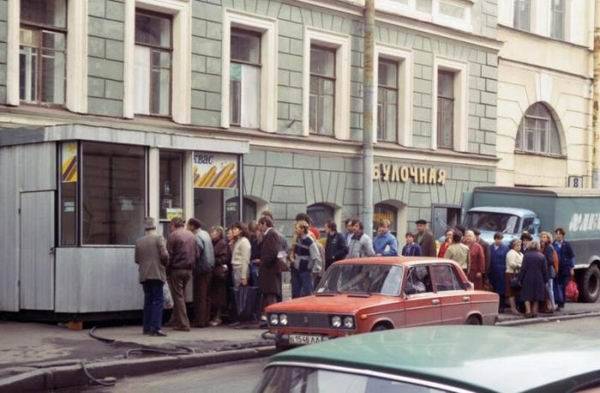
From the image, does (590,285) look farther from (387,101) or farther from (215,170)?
(215,170)

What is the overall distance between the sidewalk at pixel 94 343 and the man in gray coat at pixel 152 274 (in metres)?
0.26

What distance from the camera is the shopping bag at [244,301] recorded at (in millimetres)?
17469

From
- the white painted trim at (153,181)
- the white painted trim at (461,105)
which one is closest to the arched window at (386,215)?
the white painted trim at (461,105)

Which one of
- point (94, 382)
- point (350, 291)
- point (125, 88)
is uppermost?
point (125, 88)

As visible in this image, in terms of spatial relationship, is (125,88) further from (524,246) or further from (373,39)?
(524,246)

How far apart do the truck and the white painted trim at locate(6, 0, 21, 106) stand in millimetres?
10682

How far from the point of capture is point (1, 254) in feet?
55.8

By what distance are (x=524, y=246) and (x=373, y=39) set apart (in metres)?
5.89

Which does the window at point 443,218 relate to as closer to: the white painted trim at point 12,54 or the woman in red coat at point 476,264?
the woman in red coat at point 476,264

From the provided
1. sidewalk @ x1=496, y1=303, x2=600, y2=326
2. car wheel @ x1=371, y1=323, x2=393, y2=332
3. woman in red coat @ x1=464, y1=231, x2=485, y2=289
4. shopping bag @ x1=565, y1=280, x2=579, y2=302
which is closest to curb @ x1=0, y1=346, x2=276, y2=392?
car wheel @ x1=371, y1=323, x2=393, y2=332

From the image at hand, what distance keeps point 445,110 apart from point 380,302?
15862mm

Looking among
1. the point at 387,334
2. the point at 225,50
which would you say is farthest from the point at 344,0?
the point at 387,334

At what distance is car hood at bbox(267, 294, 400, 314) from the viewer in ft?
43.2

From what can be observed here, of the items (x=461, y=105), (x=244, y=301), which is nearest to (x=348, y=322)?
(x=244, y=301)
